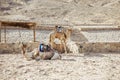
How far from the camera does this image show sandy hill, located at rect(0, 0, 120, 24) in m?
32.8

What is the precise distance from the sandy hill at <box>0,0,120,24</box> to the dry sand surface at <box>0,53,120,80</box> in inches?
846

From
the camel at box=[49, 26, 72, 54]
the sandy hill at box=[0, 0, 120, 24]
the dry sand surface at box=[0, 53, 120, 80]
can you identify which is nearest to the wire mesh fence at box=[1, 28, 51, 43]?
the camel at box=[49, 26, 72, 54]

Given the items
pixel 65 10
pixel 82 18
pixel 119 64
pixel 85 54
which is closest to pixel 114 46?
pixel 85 54

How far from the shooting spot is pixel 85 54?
1052 centimetres

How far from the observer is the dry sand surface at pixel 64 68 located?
718 centimetres

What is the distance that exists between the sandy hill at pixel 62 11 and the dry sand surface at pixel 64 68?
21.5 m

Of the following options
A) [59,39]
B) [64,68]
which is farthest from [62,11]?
[64,68]

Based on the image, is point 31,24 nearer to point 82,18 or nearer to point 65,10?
point 82,18

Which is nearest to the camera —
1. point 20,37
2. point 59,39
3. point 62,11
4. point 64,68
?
point 64,68

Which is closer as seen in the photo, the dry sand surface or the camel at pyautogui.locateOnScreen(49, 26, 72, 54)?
the dry sand surface

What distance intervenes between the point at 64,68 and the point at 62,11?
28.6 metres

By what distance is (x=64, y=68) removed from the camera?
8.10m

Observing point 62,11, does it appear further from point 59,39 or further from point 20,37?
point 59,39

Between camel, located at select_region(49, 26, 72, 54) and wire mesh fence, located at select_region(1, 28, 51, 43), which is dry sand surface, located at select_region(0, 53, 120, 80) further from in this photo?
wire mesh fence, located at select_region(1, 28, 51, 43)
